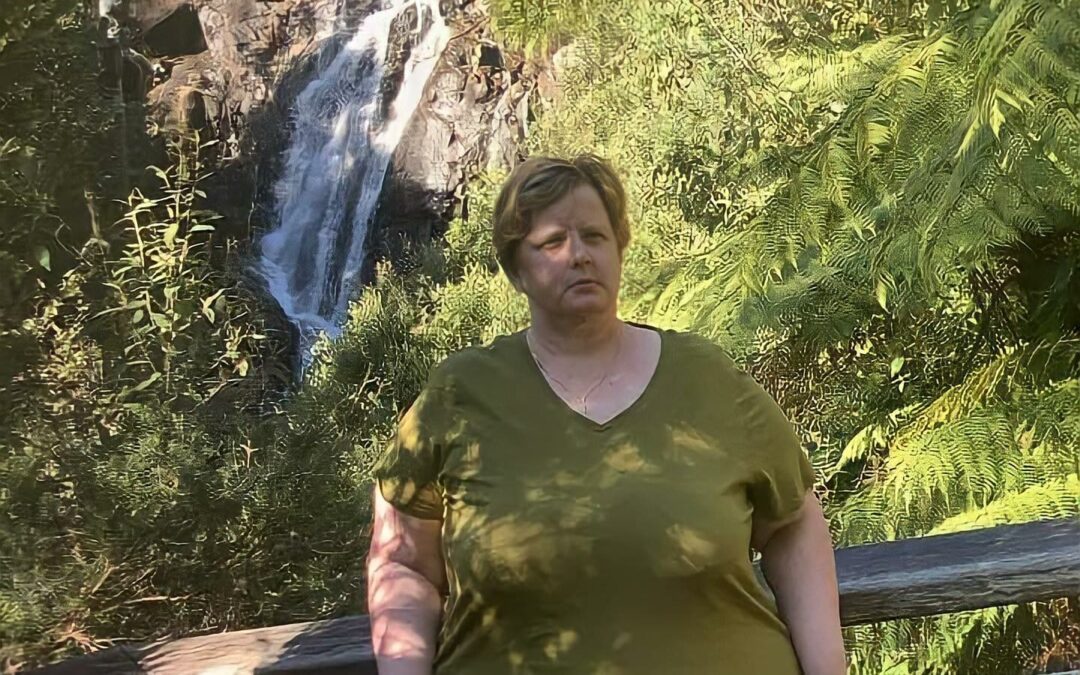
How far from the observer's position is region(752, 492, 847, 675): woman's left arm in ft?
3.30

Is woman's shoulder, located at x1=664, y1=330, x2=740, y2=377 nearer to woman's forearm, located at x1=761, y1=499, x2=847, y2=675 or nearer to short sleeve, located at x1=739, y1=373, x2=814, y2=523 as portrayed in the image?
short sleeve, located at x1=739, y1=373, x2=814, y2=523

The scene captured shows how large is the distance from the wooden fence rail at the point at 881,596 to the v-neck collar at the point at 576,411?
35cm

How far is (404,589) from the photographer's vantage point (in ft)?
3.29

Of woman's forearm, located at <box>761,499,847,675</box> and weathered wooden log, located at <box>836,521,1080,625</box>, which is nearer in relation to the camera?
woman's forearm, located at <box>761,499,847,675</box>

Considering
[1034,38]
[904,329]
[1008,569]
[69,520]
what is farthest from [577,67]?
[1008,569]

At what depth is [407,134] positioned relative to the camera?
20.1ft

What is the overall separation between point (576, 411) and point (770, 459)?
185 mm

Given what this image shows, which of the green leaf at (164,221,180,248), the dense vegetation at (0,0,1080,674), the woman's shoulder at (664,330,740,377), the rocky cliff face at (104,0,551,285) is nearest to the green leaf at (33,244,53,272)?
the dense vegetation at (0,0,1080,674)

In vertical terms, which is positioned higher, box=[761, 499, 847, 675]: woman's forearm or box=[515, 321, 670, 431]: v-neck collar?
box=[515, 321, 670, 431]: v-neck collar

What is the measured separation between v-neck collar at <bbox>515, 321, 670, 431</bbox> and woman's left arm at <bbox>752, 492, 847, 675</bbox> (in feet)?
0.56

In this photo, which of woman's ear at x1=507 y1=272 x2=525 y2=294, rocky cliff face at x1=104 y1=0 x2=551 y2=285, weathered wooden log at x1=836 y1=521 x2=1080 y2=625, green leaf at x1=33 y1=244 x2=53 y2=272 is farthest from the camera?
rocky cliff face at x1=104 y1=0 x2=551 y2=285

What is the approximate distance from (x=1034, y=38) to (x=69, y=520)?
3.34 meters

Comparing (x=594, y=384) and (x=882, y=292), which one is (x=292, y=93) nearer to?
(x=882, y=292)

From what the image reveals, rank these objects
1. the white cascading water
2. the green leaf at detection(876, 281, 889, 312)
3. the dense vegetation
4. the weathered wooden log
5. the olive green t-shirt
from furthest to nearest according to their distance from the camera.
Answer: the white cascading water, the green leaf at detection(876, 281, 889, 312), the dense vegetation, the weathered wooden log, the olive green t-shirt
